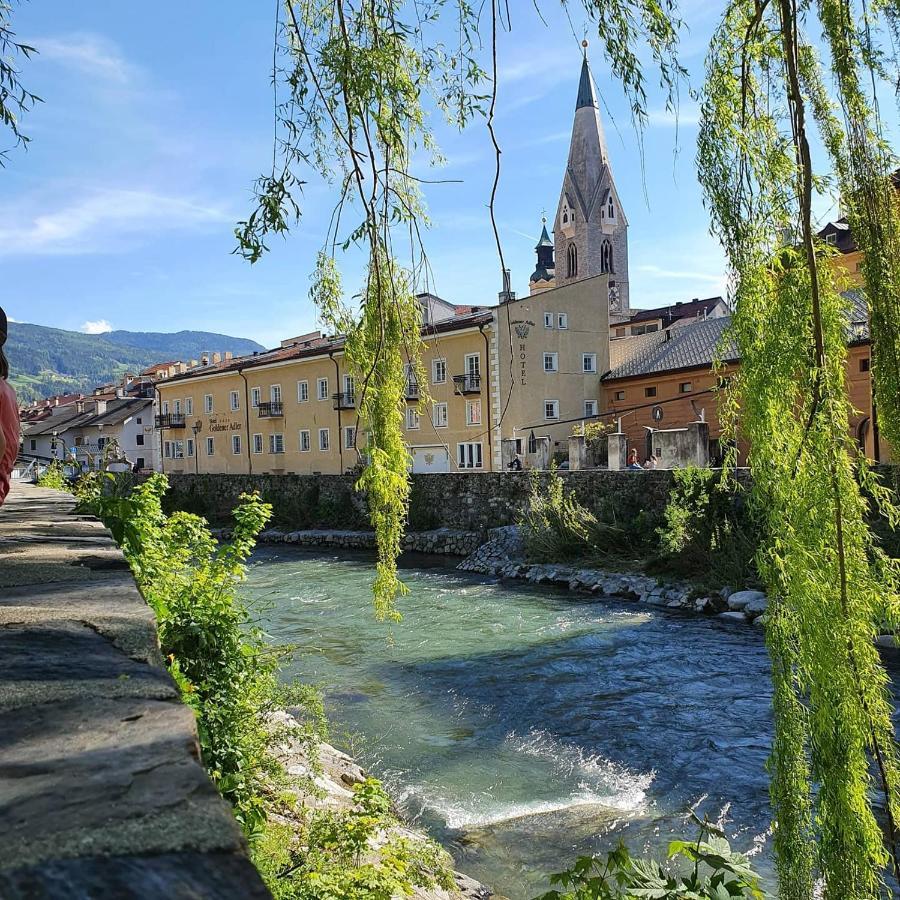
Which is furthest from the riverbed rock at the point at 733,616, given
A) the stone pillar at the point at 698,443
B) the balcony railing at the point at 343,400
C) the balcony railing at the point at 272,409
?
the balcony railing at the point at 272,409

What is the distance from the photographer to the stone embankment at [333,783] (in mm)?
5035

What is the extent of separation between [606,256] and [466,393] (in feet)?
155

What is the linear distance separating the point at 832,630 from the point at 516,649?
378 inches

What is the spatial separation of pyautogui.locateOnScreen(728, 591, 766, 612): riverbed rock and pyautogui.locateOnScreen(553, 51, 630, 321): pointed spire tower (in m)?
55.9

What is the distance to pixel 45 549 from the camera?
3.25m

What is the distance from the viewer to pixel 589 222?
71.1 metres

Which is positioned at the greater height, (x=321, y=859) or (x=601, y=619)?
(x=321, y=859)

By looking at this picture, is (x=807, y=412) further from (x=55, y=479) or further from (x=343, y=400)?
(x=343, y=400)

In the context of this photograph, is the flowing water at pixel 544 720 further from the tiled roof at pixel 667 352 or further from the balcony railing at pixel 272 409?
the balcony railing at pixel 272 409

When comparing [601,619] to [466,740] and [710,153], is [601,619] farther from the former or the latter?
[710,153]

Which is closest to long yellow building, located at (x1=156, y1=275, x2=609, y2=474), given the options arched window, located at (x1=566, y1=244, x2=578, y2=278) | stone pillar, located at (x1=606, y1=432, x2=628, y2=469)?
stone pillar, located at (x1=606, y1=432, x2=628, y2=469)

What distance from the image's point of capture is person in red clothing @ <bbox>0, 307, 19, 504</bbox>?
3262 millimetres

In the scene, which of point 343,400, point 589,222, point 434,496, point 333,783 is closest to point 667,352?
point 434,496

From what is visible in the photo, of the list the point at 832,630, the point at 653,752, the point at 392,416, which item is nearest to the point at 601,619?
the point at 653,752
